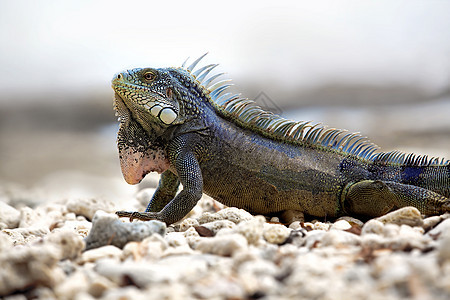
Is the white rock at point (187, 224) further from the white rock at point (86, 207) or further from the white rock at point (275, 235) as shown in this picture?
the white rock at point (86, 207)

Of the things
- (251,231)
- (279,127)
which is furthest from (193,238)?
(279,127)

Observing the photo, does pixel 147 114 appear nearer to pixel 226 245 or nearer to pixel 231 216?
pixel 231 216

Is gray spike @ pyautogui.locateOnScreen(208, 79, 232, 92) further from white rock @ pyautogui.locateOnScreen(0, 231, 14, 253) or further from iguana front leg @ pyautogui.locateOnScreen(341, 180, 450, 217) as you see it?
white rock @ pyautogui.locateOnScreen(0, 231, 14, 253)

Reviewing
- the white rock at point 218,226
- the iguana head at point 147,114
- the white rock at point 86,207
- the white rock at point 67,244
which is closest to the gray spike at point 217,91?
the iguana head at point 147,114

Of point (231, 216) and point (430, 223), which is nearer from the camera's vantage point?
point (430, 223)

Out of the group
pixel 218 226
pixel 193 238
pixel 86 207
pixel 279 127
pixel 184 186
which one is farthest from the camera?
pixel 86 207

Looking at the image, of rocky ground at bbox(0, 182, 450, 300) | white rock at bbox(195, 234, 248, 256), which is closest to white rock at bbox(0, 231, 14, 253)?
rocky ground at bbox(0, 182, 450, 300)
